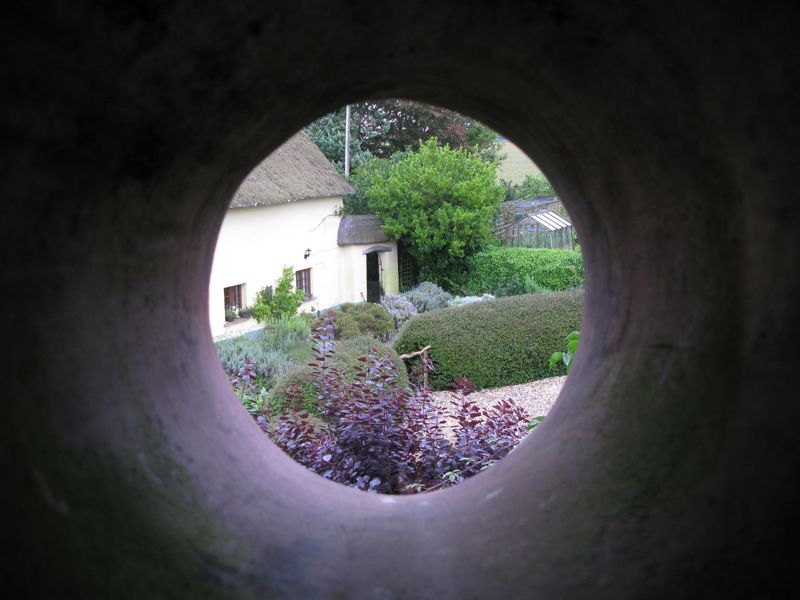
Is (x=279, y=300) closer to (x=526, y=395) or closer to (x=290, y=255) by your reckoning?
(x=290, y=255)

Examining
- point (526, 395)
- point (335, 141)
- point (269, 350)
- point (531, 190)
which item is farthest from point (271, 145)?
point (531, 190)

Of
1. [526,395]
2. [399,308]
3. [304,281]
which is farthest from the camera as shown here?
[304,281]

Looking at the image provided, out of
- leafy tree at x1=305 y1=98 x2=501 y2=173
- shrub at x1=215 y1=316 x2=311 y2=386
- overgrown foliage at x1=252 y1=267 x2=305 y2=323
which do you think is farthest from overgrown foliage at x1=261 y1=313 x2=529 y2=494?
leafy tree at x1=305 y1=98 x2=501 y2=173

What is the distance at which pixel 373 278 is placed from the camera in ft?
58.3

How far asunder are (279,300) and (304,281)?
1.90 meters

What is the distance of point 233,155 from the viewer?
1.67 m

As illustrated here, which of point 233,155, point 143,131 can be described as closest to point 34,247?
point 143,131

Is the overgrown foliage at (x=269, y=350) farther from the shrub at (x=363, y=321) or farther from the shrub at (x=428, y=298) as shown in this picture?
the shrub at (x=428, y=298)

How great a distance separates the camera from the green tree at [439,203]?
1670 centimetres

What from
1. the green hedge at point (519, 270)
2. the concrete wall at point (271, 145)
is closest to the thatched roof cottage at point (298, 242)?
the green hedge at point (519, 270)

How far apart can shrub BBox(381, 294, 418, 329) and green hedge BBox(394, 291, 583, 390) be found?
2.98 m

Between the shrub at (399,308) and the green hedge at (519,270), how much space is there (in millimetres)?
2812

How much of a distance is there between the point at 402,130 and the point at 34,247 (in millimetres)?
21350

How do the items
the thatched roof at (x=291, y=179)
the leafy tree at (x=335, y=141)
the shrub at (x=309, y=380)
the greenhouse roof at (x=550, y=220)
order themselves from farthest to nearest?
the leafy tree at (x=335, y=141) → the greenhouse roof at (x=550, y=220) → the thatched roof at (x=291, y=179) → the shrub at (x=309, y=380)
